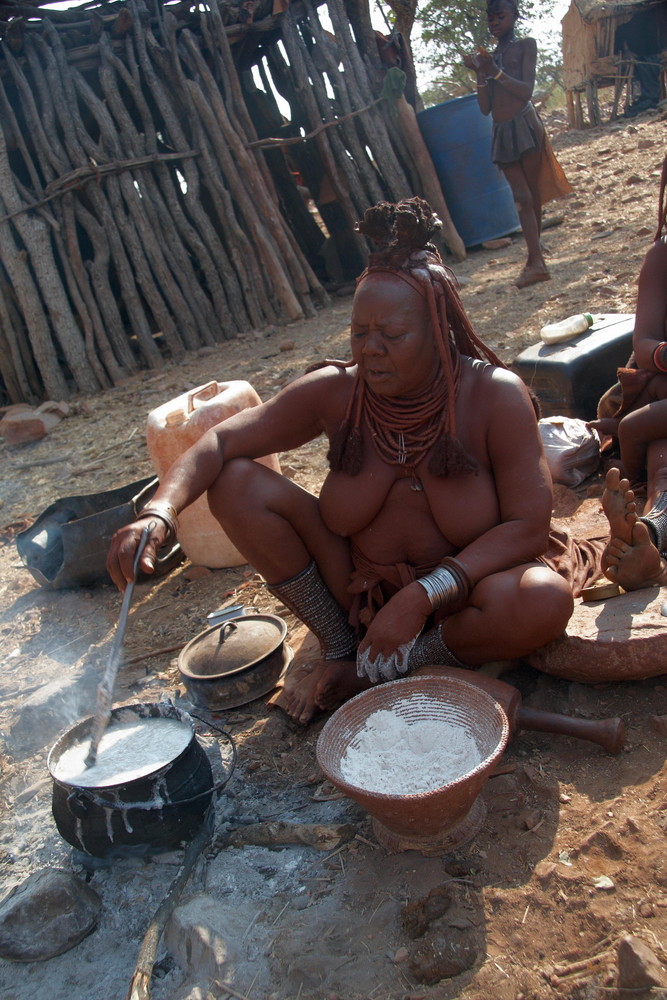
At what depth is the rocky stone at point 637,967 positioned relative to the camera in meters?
1.49

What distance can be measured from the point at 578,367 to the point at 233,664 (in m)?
2.36

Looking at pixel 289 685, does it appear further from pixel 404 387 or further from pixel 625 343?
pixel 625 343

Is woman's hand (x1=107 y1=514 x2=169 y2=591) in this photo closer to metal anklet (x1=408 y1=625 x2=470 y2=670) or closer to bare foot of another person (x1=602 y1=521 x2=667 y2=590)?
metal anklet (x1=408 y1=625 x2=470 y2=670)

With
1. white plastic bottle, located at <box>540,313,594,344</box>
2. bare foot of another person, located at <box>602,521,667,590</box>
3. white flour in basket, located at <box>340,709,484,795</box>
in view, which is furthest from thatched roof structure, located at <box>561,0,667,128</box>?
white flour in basket, located at <box>340,709,484,795</box>

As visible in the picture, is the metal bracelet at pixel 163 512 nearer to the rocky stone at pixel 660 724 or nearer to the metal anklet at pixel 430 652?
the metal anklet at pixel 430 652

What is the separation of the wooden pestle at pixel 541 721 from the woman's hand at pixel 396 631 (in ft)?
0.45

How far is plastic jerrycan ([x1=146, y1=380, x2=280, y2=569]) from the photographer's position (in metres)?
3.62

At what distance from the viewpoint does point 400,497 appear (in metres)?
2.49

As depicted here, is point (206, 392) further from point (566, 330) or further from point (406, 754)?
point (406, 754)

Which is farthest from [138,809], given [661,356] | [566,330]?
[566,330]

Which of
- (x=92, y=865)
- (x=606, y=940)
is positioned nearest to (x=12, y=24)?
(x=92, y=865)

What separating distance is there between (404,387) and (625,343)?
2247mm

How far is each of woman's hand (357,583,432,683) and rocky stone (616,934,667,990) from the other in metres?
0.92

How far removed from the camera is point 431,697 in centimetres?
215
